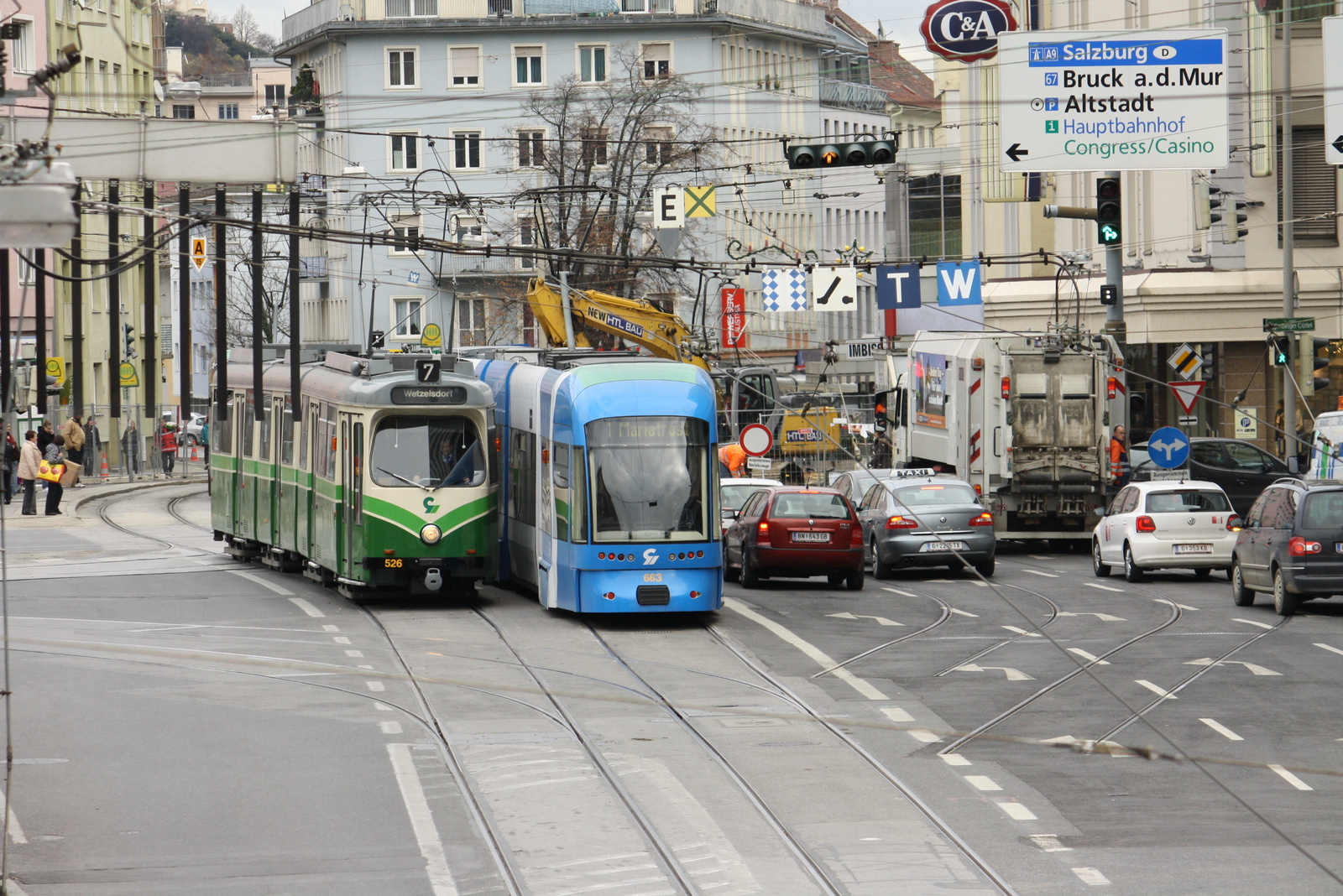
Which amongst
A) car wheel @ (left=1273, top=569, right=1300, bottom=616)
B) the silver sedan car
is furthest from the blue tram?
the silver sedan car

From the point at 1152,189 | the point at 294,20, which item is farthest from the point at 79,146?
the point at 294,20

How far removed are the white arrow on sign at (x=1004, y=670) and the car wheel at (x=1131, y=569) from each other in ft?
35.2

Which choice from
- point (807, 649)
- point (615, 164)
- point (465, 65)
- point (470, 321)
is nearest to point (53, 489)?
point (807, 649)

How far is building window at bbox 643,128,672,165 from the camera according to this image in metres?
66.0

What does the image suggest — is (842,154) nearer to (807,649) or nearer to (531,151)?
(807,649)

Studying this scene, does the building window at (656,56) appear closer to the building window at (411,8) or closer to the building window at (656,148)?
the building window at (411,8)

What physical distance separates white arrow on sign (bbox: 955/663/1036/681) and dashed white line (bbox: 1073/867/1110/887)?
794 centimetres

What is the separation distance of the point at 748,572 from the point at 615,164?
37.7m

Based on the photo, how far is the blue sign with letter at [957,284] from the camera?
42406mm

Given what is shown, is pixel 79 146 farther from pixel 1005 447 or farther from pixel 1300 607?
pixel 1005 447

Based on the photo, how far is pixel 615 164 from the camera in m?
65.9

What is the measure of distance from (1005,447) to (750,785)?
75.0 ft

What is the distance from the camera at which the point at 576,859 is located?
11914 mm

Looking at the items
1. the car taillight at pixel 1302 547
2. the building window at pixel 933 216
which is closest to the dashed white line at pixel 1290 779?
the car taillight at pixel 1302 547
